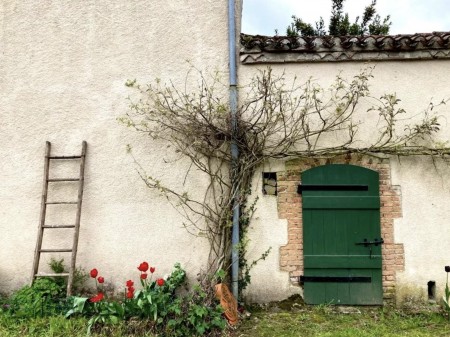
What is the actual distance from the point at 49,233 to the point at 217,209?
221 centimetres

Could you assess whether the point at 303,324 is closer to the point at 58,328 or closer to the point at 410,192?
the point at 410,192

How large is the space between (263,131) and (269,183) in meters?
0.67

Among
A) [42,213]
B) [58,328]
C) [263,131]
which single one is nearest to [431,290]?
[263,131]

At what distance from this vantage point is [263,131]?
5.39 meters

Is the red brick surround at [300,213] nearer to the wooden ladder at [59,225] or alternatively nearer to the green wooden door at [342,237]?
the green wooden door at [342,237]

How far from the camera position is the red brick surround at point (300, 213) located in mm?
5246

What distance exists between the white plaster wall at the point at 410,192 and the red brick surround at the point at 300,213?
0.09m

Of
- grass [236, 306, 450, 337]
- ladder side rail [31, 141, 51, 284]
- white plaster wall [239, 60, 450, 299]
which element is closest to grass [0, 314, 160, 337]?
ladder side rail [31, 141, 51, 284]

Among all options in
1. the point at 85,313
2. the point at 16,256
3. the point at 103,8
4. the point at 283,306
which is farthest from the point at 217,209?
the point at 103,8

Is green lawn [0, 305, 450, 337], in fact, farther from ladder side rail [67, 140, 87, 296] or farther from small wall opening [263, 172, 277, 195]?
small wall opening [263, 172, 277, 195]

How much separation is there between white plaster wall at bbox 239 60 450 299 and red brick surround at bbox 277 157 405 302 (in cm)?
9

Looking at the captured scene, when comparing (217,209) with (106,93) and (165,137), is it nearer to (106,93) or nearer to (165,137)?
(165,137)

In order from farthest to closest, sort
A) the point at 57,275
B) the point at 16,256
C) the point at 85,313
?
the point at 16,256 → the point at 57,275 → the point at 85,313

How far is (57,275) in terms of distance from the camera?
5195mm
